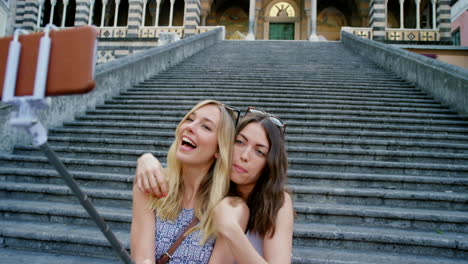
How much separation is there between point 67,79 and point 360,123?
5446 millimetres

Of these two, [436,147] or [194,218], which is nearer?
[194,218]

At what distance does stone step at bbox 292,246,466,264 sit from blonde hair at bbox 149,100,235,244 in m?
1.50

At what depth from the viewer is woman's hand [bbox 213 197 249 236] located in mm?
1334

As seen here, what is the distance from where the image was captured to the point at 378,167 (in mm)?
4277

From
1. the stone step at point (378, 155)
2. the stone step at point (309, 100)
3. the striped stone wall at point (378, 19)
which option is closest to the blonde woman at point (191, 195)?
the stone step at point (378, 155)

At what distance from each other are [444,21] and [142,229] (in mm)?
19230

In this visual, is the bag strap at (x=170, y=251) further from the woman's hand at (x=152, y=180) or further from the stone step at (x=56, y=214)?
the stone step at (x=56, y=214)

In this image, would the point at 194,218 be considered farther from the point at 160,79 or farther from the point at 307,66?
the point at 307,66

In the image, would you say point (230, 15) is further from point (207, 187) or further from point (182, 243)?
point (182, 243)

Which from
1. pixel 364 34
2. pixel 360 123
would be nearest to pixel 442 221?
pixel 360 123

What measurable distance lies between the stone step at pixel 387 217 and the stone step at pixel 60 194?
6.92 feet

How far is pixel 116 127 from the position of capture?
5547 millimetres

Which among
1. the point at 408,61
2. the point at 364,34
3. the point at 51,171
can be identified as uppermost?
the point at 364,34

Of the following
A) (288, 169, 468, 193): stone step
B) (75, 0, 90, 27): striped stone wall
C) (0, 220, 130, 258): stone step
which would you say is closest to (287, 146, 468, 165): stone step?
(288, 169, 468, 193): stone step
